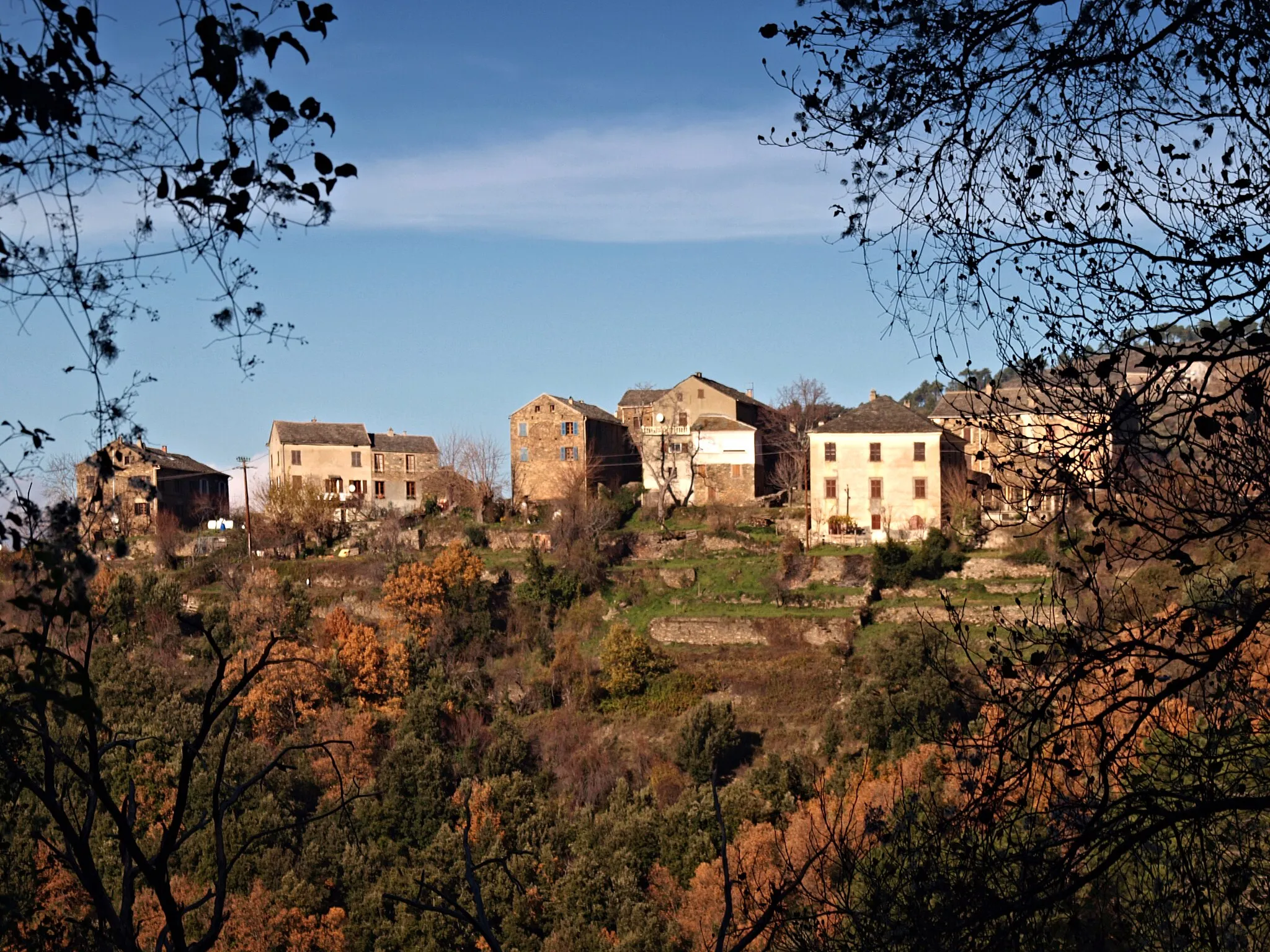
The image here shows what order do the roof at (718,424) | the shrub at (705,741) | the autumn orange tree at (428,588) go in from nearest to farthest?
the shrub at (705,741) < the autumn orange tree at (428,588) < the roof at (718,424)

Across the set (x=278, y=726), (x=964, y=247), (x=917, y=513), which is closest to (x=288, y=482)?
(x=278, y=726)

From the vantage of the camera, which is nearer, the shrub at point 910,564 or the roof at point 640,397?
the shrub at point 910,564

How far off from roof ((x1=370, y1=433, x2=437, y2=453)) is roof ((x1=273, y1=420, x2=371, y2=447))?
0.51 m

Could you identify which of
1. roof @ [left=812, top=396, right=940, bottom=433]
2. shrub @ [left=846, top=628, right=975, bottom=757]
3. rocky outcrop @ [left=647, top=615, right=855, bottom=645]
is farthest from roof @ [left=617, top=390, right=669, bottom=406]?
shrub @ [left=846, top=628, right=975, bottom=757]

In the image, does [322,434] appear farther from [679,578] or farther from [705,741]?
[705,741]

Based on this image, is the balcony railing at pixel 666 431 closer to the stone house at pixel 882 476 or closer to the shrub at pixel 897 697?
the stone house at pixel 882 476

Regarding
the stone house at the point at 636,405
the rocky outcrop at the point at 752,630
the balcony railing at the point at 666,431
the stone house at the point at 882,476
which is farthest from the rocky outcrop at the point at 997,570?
the stone house at the point at 636,405

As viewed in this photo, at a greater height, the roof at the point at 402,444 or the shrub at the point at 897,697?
the roof at the point at 402,444

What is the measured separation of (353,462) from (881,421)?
74.5 feet

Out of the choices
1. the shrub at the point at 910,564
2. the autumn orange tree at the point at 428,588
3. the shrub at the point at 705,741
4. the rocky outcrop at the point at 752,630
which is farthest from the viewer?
the autumn orange tree at the point at 428,588

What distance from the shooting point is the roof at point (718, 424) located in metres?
47.3

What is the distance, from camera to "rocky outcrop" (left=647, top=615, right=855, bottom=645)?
34281 millimetres

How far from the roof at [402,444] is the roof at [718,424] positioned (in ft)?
40.6

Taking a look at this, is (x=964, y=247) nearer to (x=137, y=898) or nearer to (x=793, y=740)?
(x=137, y=898)
